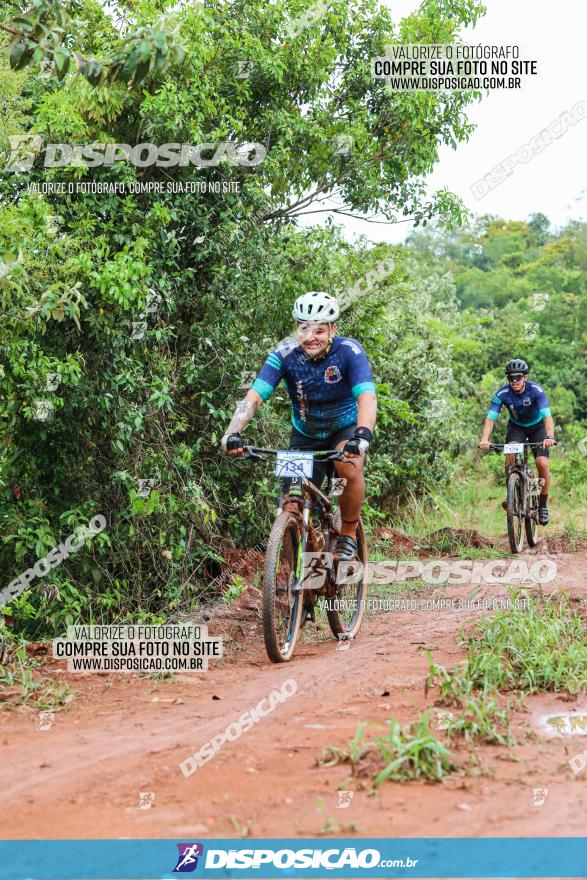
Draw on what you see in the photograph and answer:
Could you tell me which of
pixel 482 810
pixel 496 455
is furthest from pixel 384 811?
pixel 496 455

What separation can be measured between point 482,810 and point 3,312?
15.7 ft

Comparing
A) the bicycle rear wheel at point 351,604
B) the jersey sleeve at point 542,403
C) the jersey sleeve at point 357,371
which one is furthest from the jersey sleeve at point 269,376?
the jersey sleeve at point 542,403

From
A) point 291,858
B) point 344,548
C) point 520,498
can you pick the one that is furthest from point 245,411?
point 520,498

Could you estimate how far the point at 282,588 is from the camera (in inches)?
240

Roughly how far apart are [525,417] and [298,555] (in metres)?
6.07

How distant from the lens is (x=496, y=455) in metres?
19.6

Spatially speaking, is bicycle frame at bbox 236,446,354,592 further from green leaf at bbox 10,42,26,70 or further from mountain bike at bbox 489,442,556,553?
mountain bike at bbox 489,442,556,553

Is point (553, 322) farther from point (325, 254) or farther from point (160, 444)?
point (160, 444)

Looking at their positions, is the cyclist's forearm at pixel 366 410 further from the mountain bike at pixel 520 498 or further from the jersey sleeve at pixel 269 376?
the mountain bike at pixel 520 498

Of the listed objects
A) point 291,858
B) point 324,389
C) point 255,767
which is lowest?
point 291,858

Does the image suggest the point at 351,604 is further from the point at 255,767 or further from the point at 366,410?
the point at 255,767

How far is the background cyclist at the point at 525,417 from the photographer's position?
11156 millimetres

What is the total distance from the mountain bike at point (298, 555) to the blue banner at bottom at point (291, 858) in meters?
2.51

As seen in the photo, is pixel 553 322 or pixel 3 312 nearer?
pixel 3 312
